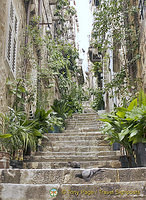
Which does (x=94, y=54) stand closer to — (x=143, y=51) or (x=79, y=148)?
(x=143, y=51)

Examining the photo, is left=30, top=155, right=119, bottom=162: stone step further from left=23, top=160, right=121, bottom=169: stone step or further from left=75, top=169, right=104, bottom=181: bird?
left=75, top=169, right=104, bottom=181: bird

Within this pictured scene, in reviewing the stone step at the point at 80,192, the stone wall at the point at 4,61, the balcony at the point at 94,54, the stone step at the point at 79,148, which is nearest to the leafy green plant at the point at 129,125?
the stone step at the point at 80,192

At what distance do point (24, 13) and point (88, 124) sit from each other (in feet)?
14.1

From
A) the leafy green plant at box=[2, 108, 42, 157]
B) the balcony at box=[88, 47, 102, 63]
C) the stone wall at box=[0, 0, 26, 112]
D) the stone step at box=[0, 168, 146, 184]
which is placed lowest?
the stone step at box=[0, 168, 146, 184]

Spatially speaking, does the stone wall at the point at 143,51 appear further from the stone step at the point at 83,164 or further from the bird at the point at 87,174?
the bird at the point at 87,174

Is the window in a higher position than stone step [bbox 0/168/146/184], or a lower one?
higher

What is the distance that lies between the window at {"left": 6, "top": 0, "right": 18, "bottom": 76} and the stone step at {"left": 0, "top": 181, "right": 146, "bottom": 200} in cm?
325

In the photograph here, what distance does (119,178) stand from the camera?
306cm

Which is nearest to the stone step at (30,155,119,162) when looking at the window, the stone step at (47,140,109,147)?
the stone step at (47,140,109,147)

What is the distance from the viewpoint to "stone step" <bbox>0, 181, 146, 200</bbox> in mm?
2572

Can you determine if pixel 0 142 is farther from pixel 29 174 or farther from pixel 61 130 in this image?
pixel 61 130

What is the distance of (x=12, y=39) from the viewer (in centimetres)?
579

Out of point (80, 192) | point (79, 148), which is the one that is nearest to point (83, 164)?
point (79, 148)

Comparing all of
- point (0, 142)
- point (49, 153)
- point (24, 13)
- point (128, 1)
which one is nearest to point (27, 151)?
point (49, 153)
